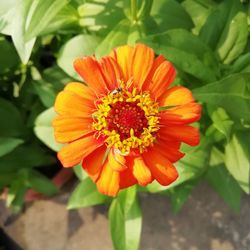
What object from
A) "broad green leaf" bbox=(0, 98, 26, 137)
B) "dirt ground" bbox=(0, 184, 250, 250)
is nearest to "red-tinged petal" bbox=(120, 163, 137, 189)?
"broad green leaf" bbox=(0, 98, 26, 137)

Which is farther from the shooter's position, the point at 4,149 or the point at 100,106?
the point at 4,149

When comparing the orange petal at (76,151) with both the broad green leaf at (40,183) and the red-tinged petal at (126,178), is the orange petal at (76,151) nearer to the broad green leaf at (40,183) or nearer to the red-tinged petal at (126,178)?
the red-tinged petal at (126,178)

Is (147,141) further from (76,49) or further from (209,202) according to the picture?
(209,202)

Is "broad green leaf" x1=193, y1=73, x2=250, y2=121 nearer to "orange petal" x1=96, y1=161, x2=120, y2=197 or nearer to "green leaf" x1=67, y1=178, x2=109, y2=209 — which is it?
"orange petal" x1=96, y1=161, x2=120, y2=197

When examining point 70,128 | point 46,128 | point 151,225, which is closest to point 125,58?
point 70,128

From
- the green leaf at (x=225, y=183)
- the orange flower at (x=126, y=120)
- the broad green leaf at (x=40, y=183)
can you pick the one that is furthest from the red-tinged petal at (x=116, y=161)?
the broad green leaf at (x=40, y=183)

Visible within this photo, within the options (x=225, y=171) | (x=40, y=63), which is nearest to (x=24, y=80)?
(x=40, y=63)
